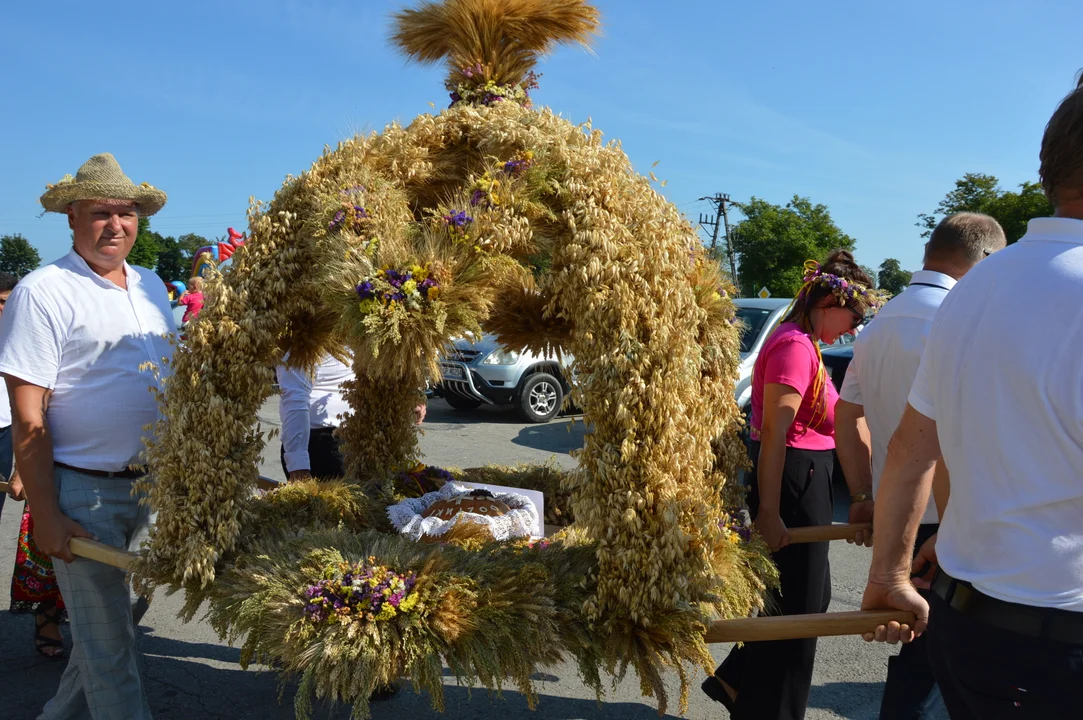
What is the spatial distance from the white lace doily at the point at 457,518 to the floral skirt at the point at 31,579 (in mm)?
1896

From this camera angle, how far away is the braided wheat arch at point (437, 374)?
6.38ft

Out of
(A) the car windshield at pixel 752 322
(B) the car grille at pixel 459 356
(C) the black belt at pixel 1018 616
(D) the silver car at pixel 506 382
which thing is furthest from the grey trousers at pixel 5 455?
→ (D) the silver car at pixel 506 382

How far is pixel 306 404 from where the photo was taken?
409 cm

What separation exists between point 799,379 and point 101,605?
2.51m

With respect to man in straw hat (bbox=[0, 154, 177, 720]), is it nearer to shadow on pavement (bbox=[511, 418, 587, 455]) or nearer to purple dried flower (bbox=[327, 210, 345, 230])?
purple dried flower (bbox=[327, 210, 345, 230])

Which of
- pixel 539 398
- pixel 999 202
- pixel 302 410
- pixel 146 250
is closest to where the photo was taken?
pixel 302 410

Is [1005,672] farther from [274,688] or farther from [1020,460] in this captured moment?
[274,688]

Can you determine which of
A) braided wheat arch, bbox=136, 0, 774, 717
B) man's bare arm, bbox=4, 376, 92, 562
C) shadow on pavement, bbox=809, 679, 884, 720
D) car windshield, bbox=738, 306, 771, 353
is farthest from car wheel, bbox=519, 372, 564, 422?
man's bare arm, bbox=4, 376, 92, 562

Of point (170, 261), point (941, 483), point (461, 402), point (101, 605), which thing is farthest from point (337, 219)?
point (170, 261)

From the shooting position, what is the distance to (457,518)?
283 centimetres

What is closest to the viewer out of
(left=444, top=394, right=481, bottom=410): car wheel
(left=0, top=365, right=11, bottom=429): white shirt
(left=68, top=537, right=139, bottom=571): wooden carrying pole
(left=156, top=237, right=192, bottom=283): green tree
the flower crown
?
(left=68, top=537, right=139, bottom=571): wooden carrying pole

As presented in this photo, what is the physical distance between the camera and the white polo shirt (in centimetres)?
134

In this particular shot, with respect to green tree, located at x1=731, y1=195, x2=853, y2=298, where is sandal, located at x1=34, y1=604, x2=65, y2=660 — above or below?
below

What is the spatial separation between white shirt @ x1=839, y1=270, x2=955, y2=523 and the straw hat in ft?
8.50
